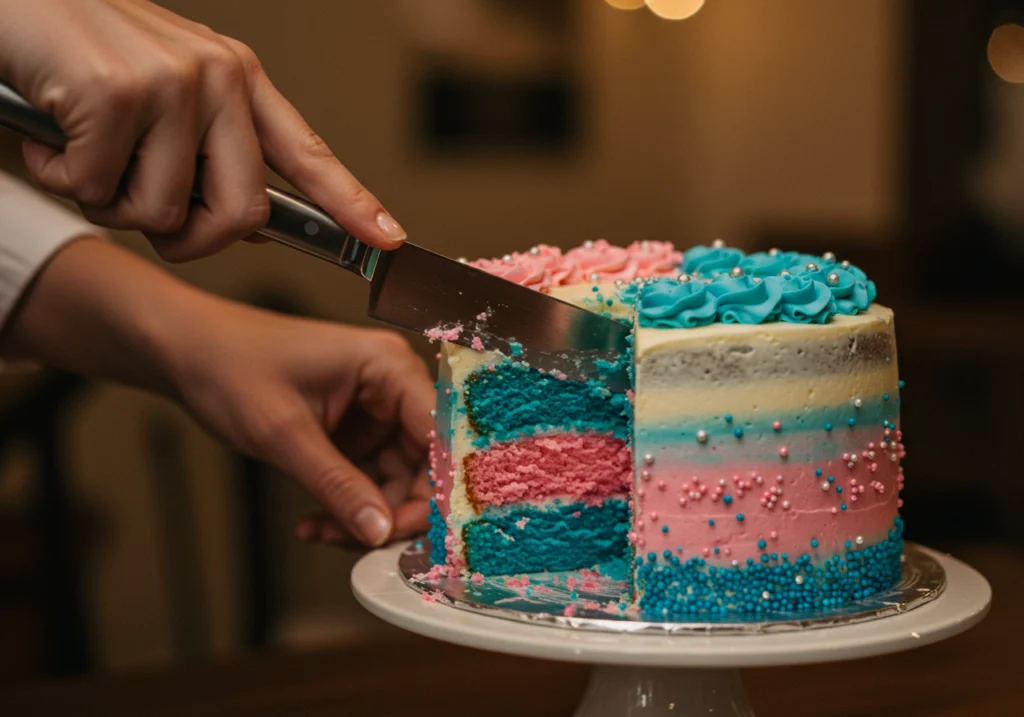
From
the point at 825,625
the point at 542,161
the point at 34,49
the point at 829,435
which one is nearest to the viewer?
the point at 34,49

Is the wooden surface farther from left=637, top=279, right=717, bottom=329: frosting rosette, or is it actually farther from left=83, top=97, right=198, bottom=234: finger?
left=83, top=97, right=198, bottom=234: finger

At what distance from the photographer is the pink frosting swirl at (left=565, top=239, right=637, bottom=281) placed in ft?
5.86

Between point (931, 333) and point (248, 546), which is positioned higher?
point (931, 333)

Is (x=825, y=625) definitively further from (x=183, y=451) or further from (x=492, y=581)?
(x=183, y=451)

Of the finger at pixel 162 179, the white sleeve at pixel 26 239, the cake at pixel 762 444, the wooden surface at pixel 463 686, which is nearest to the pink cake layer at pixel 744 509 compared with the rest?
the cake at pixel 762 444

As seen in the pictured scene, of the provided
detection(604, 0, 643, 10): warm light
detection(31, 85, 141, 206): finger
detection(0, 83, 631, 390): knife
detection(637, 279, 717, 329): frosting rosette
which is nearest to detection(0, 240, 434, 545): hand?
detection(0, 83, 631, 390): knife

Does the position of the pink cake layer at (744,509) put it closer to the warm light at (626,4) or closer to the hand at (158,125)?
the hand at (158,125)

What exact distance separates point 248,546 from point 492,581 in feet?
8.33

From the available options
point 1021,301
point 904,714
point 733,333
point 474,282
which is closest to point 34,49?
point 474,282

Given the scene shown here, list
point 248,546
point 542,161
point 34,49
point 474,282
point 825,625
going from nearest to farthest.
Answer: point 34,49, point 825,625, point 474,282, point 248,546, point 542,161

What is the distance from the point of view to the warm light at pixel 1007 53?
4.36 metres

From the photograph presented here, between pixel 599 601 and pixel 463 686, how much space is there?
43 centimetres

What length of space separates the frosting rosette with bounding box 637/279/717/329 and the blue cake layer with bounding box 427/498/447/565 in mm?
456

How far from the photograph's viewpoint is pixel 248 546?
3.98m
